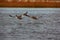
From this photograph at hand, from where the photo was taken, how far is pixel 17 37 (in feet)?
3.18

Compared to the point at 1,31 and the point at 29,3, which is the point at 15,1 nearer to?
the point at 29,3

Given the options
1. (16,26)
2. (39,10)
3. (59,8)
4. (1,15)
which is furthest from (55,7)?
(1,15)

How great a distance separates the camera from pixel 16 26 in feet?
3.24

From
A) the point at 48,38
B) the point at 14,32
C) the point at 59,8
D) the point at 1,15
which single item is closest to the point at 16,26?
the point at 14,32

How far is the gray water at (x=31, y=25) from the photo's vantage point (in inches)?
38.0

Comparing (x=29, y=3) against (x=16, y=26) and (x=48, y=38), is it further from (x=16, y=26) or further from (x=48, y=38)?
(x=48, y=38)

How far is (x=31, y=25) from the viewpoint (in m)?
0.99

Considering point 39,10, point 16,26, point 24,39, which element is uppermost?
point 39,10

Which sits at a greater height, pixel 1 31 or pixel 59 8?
pixel 59 8

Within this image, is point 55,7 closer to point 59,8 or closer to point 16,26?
point 59,8

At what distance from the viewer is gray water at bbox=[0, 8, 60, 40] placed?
966 mm

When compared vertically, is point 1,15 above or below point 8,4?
below

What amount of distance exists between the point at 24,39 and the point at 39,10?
31 centimetres

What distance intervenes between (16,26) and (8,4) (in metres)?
0.23
